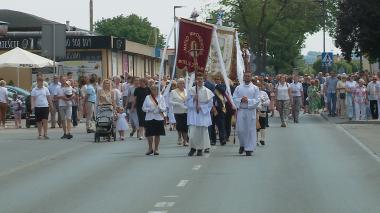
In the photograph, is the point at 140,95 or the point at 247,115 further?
the point at 140,95

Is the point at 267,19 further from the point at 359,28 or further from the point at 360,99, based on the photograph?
the point at 360,99

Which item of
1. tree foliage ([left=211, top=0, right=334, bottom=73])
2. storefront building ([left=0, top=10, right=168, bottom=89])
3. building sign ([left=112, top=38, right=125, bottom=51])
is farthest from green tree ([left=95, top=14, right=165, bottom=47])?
storefront building ([left=0, top=10, right=168, bottom=89])

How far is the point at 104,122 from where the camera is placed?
83.3 feet

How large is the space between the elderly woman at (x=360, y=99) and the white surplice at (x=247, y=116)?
49.9ft

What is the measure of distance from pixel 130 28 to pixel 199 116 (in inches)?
4624

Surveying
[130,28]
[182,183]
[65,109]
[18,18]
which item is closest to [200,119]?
[182,183]

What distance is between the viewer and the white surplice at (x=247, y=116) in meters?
20.3

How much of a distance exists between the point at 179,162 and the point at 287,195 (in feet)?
18.8

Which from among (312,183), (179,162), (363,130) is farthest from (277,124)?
(312,183)

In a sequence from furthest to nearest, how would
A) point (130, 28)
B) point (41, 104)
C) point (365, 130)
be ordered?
point (130, 28)
point (365, 130)
point (41, 104)

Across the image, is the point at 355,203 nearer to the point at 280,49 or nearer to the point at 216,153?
the point at 216,153

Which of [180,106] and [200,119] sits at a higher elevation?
[180,106]

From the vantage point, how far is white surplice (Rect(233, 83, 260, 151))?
801 inches

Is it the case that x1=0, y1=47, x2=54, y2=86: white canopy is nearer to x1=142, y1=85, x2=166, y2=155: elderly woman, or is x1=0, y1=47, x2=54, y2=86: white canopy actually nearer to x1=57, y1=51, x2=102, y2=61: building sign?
x1=142, y1=85, x2=166, y2=155: elderly woman
